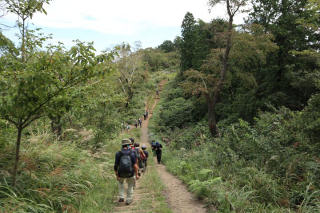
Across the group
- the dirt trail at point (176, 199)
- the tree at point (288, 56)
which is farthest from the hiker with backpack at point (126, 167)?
the tree at point (288, 56)

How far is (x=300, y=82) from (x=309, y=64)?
2353mm

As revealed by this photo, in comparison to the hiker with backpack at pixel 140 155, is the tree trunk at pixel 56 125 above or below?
above

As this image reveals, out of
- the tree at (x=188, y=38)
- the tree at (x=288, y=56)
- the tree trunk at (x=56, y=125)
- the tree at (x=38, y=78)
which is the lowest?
the tree trunk at (x=56, y=125)

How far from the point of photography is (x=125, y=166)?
5.35 m

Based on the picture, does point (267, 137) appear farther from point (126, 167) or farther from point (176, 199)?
point (126, 167)


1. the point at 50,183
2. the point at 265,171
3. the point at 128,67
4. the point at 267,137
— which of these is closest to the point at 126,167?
the point at 50,183

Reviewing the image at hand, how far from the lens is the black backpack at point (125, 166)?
5.35 metres

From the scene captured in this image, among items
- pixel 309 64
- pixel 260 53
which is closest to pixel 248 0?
pixel 260 53

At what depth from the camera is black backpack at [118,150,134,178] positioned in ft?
17.6

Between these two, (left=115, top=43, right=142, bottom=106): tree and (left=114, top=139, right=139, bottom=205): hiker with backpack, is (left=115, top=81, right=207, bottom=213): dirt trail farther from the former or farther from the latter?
(left=115, top=43, right=142, bottom=106): tree

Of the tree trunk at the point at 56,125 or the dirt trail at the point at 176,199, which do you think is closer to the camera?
the dirt trail at the point at 176,199

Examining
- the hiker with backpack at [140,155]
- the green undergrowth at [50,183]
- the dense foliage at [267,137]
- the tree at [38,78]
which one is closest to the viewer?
the tree at [38,78]

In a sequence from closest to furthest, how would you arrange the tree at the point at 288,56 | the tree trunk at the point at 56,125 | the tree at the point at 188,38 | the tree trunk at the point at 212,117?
the tree trunk at the point at 56,125 < the tree at the point at 288,56 < the tree trunk at the point at 212,117 < the tree at the point at 188,38

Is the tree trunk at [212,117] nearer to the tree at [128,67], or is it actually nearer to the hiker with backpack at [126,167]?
the hiker with backpack at [126,167]
